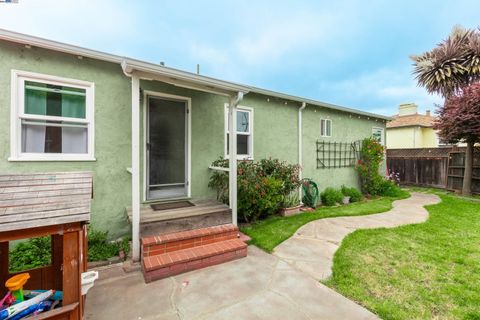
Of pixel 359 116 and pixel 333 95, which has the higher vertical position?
pixel 333 95

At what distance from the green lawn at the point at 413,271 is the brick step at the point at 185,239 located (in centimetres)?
173

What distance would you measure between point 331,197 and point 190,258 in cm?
548

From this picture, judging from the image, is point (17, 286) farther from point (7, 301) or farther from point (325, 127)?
point (325, 127)

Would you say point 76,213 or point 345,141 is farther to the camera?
point 345,141

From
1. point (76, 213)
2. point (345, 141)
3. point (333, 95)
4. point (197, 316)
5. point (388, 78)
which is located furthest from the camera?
point (333, 95)

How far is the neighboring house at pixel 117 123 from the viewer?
3307 mm

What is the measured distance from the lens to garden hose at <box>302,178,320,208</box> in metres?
6.75

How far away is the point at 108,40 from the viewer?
8227 millimetres

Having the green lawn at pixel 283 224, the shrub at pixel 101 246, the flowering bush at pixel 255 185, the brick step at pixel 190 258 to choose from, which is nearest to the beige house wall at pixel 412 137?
the green lawn at pixel 283 224

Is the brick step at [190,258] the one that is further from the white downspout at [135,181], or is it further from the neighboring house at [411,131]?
the neighboring house at [411,131]

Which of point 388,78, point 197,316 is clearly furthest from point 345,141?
point 388,78

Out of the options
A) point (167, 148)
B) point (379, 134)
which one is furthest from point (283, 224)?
point (379, 134)

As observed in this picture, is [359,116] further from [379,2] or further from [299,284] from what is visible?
[299,284]

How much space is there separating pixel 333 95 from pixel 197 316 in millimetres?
24472
